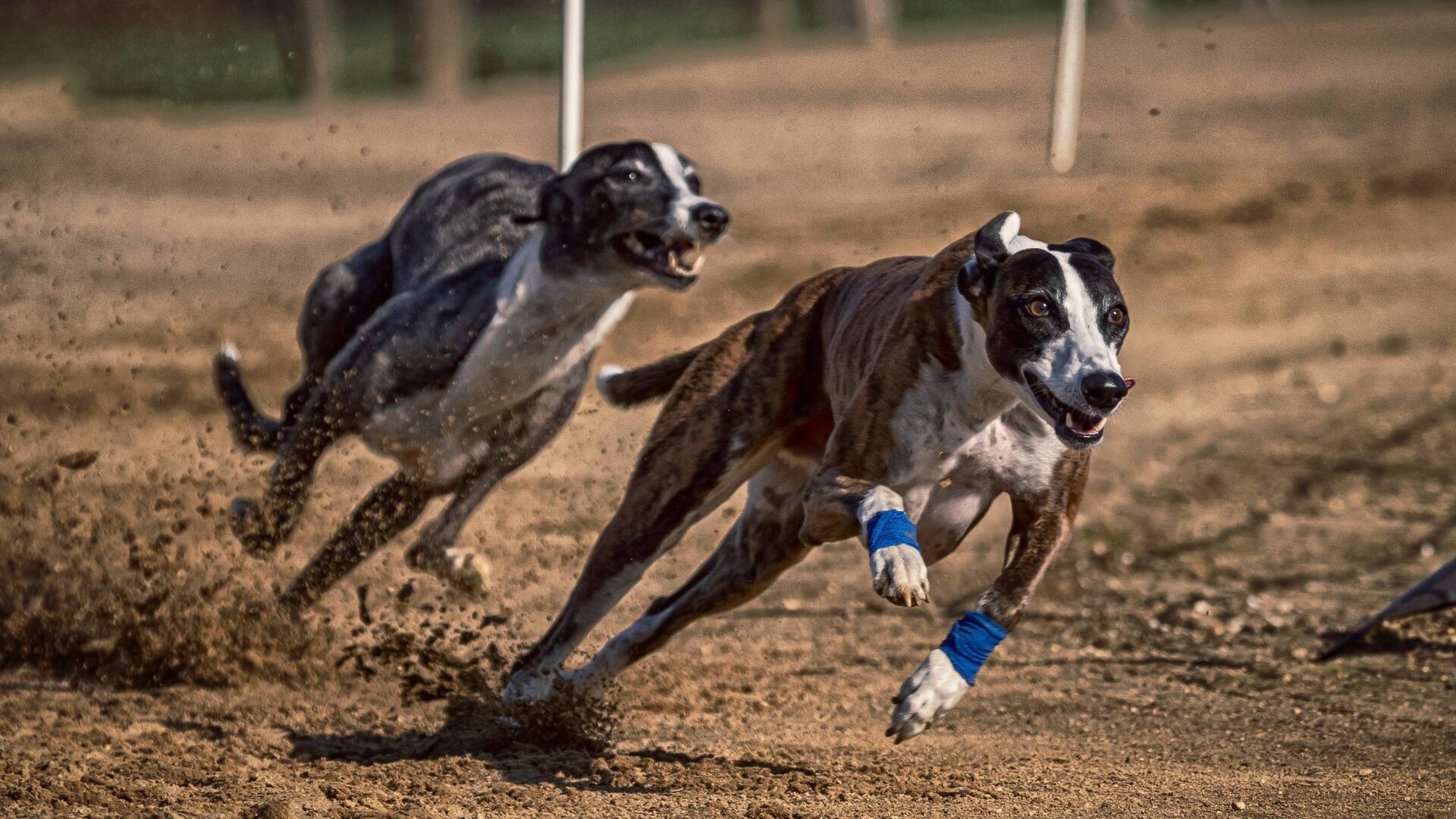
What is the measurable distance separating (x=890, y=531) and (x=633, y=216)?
5.90ft

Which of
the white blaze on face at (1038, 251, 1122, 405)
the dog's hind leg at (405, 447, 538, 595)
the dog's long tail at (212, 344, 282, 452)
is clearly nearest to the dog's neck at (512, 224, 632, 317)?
the dog's hind leg at (405, 447, 538, 595)

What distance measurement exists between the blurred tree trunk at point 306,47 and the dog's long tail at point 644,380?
500 inches

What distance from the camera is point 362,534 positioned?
570cm

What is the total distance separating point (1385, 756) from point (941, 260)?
5.59ft

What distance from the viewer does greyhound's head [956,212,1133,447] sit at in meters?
3.70

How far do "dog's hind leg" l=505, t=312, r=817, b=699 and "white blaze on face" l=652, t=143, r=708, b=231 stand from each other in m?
0.57

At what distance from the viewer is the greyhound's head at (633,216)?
526 centimetres

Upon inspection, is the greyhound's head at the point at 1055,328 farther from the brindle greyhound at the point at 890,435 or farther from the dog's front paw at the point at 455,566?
the dog's front paw at the point at 455,566

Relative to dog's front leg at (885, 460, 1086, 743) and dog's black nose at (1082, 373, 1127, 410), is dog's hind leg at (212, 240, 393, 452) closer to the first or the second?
dog's front leg at (885, 460, 1086, 743)

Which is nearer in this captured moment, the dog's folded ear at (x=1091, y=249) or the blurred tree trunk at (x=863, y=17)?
the dog's folded ear at (x=1091, y=249)

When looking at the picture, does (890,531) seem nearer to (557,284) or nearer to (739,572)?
Result: (739,572)

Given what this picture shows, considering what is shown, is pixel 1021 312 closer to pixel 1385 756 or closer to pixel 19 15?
pixel 1385 756

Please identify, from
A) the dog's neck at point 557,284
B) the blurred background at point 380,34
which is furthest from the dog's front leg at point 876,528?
the blurred background at point 380,34

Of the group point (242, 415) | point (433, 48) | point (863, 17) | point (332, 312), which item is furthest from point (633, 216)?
point (863, 17)
